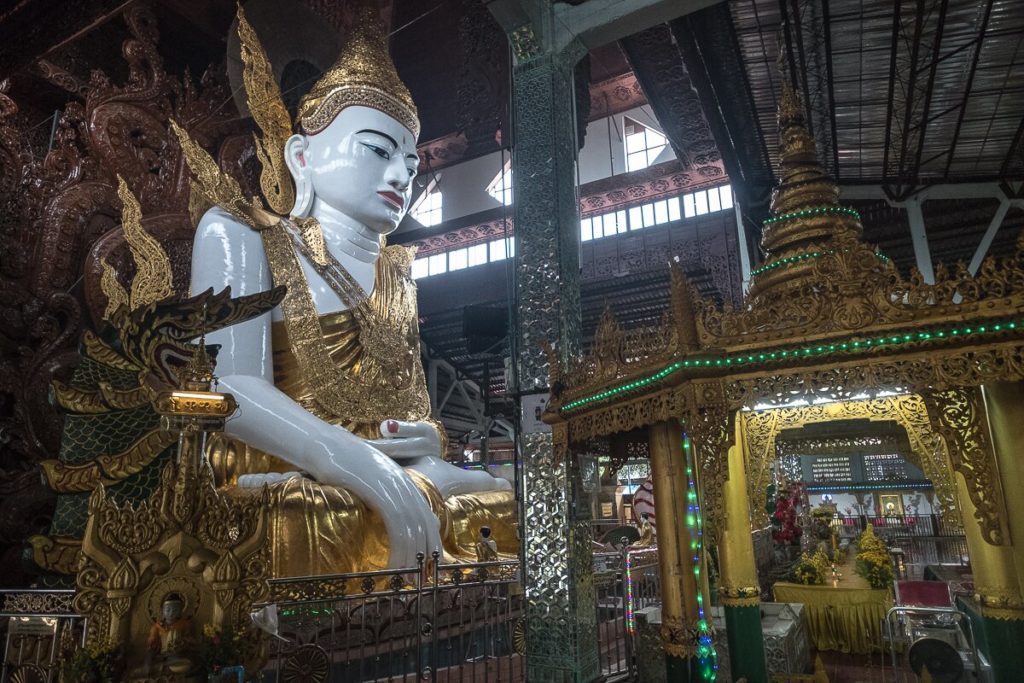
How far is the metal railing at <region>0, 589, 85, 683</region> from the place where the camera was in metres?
3.12

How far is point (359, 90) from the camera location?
609 centimetres

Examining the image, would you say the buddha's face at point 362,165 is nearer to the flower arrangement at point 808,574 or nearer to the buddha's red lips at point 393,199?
the buddha's red lips at point 393,199

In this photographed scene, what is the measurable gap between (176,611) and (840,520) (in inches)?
543

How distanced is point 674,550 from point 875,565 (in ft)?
8.99

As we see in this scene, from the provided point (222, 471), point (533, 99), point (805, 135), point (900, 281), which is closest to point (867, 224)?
point (805, 135)

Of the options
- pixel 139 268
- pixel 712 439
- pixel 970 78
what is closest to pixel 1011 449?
pixel 712 439

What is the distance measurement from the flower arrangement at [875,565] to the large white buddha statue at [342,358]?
2849mm

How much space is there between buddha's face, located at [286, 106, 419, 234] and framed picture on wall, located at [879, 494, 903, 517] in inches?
578

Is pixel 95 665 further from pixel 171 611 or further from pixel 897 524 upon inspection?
pixel 897 524

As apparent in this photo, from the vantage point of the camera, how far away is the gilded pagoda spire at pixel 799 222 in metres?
3.99

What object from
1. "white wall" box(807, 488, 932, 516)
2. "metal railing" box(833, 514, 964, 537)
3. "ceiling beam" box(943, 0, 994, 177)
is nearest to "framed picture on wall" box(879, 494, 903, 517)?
"white wall" box(807, 488, 932, 516)

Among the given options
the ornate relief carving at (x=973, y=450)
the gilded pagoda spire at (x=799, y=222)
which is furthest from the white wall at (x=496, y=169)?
the ornate relief carving at (x=973, y=450)

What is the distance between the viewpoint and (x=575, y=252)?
4828 mm

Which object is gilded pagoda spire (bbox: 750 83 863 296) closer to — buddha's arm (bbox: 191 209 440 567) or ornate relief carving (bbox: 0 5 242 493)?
buddha's arm (bbox: 191 209 440 567)
